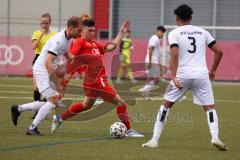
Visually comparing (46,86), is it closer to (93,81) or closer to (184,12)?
(93,81)

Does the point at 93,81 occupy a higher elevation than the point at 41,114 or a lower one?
higher

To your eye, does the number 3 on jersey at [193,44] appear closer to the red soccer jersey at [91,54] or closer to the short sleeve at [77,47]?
the red soccer jersey at [91,54]

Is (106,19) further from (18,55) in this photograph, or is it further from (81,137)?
(81,137)

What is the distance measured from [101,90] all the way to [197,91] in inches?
101

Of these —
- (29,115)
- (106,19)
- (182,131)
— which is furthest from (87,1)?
(182,131)

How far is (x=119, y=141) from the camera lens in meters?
12.3

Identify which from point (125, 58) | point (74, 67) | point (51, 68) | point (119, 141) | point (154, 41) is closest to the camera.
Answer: point (51, 68)

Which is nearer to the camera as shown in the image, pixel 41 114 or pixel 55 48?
pixel 55 48

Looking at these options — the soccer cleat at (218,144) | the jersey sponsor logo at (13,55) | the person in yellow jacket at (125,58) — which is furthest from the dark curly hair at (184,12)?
the jersey sponsor logo at (13,55)

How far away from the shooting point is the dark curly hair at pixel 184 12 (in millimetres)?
10992

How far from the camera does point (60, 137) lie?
12.5 meters

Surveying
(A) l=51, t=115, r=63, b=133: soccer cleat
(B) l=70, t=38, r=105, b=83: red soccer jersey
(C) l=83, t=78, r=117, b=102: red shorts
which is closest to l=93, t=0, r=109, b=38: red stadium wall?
(B) l=70, t=38, r=105, b=83: red soccer jersey

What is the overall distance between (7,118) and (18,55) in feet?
68.5

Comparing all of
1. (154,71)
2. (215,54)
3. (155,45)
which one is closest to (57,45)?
(215,54)
